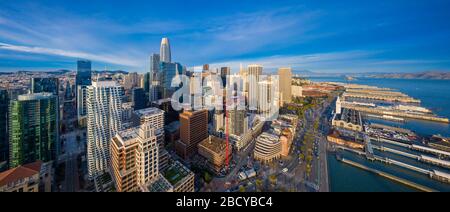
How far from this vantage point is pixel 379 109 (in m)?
15.2

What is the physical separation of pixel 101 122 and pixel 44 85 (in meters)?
8.70

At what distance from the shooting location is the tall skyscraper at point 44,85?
9914mm

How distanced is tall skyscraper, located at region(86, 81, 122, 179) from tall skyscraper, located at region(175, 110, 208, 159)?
8.87 ft

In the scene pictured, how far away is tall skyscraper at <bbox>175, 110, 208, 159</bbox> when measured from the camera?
7.69 m

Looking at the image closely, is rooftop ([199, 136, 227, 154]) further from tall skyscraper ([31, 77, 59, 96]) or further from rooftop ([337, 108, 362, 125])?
tall skyscraper ([31, 77, 59, 96])

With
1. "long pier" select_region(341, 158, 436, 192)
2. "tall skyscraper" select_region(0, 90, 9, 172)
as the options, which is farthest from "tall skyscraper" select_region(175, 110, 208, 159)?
"long pier" select_region(341, 158, 436, 192)

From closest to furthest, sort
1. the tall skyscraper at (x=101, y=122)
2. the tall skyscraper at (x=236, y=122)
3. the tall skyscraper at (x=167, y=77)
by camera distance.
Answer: the tall skyscraper at (x=101, y=122), the tall skyscraper at (x=236, y=122), the tall skyscraper at (x=167, y=77)

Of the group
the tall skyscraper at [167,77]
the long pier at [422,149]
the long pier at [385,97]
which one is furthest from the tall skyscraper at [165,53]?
the long pier at [385,97]

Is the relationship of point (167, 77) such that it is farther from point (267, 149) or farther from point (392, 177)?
point (392, 177)

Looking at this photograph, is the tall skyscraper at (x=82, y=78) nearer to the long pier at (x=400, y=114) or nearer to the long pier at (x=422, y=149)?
the long pier at (x=422, y=149)

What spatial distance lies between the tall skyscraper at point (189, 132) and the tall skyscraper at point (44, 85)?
8.70m

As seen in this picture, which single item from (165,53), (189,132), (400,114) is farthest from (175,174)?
(400,114)

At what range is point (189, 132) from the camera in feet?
25.5
